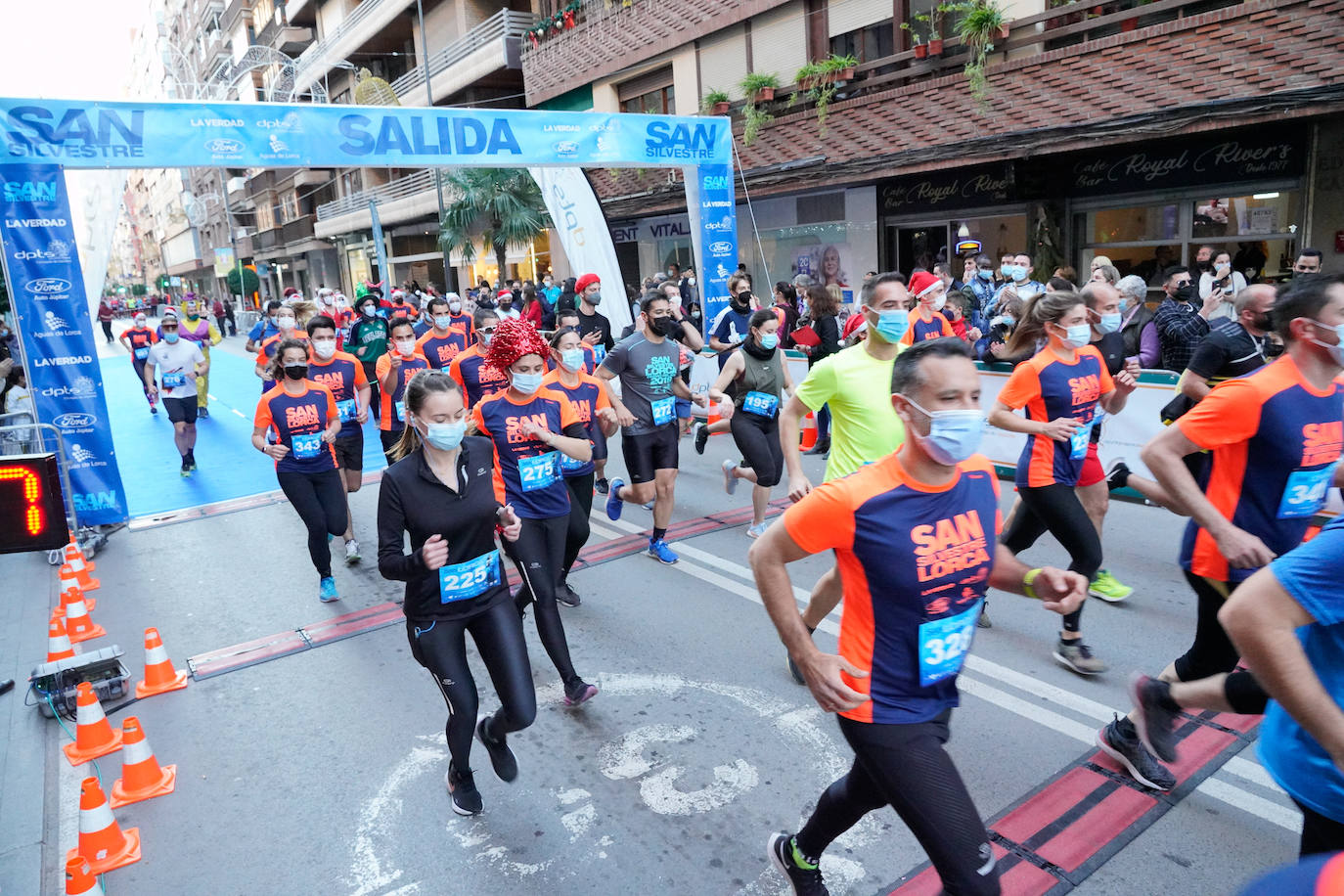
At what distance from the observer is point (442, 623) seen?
3838 millimetres

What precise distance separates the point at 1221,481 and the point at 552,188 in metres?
12.6

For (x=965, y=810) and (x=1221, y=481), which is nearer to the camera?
(x=965, y=810)

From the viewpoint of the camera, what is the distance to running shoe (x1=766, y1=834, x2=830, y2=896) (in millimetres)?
3002

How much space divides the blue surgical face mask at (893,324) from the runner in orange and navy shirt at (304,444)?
4.31m

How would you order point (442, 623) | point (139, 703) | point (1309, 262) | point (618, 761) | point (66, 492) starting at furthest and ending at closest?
point (1309, 262), point (66, 492), point (139, 703), point (618, 761), point (442, 623)

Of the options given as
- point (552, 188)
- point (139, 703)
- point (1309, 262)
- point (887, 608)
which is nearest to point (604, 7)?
point (552, 188)

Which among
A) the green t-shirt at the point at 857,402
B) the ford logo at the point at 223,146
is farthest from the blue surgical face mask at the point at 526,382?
the ford logo at the point at 223,146

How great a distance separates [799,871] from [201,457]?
514 inches

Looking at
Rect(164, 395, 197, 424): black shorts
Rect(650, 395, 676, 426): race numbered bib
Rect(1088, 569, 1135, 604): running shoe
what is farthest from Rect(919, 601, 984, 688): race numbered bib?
Rect(164, 395, 197, 424): black shorts

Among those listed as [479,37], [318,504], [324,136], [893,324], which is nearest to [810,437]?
[318,504]

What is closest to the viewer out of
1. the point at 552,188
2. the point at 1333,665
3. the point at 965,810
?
the point at 1333,665

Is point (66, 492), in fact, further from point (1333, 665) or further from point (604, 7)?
point (604, 7)

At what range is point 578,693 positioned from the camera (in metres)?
4.90

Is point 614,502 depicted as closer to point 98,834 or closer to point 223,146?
point 98,834
